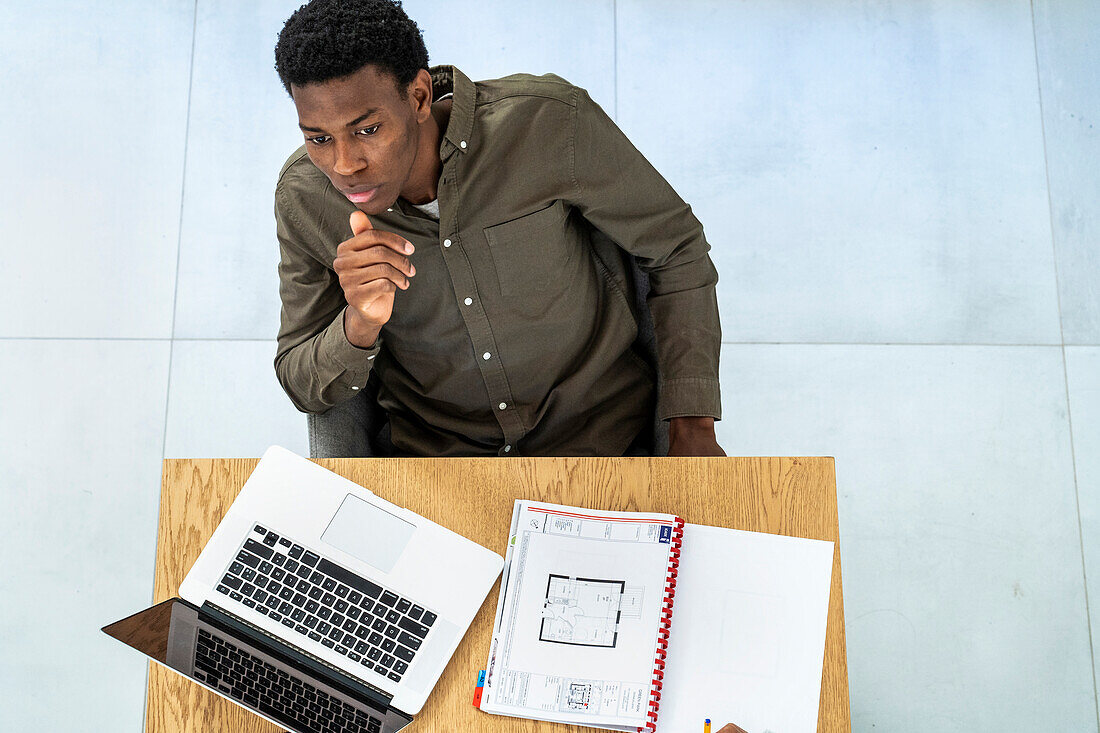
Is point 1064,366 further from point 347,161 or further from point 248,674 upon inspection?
point 248,674

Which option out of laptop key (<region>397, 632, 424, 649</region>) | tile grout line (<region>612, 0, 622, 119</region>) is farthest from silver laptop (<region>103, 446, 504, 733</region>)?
tile grout line (<region>612, 0, 622, 119</region>)

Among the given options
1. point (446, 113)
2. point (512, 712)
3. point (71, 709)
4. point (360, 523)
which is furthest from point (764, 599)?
point (71, 709)

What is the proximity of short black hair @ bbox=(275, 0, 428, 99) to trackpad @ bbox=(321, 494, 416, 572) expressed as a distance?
1.69ft

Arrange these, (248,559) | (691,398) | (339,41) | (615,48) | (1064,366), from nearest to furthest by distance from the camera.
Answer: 1. (339,41)
2. (248,559)
3. (691,398)
4. (1064,366)
5. (615,48)

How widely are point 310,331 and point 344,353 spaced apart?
0.13 metres

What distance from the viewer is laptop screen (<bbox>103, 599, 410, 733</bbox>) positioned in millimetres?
1049

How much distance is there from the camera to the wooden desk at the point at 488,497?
1084mm

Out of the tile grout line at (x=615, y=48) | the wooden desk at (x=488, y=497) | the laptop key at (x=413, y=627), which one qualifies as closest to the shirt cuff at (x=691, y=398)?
the wooden desk at (x=488, y=497)

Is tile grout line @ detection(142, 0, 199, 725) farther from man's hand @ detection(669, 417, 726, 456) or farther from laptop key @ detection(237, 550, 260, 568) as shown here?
man's hand @ detection(669, 417, 726, 456)

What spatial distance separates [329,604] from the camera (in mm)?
1095

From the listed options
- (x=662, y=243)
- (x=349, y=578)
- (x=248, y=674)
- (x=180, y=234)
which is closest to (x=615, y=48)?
(x=662, y=243)

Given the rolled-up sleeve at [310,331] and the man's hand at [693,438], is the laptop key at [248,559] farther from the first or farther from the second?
the man's hand at [693,438]

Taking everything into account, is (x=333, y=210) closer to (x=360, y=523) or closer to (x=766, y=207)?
(x=360, y=523)

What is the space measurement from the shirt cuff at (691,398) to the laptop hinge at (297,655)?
571 millimetres
